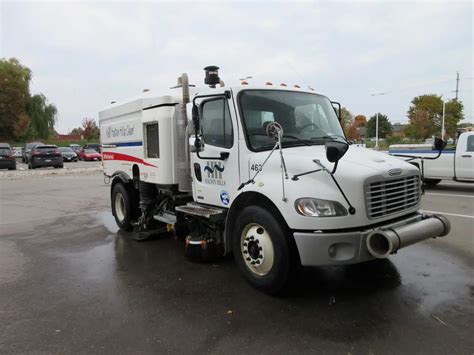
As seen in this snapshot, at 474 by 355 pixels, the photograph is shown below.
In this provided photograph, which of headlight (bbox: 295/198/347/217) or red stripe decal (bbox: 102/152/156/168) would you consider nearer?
headlight (bbox: 295/198/347/217)

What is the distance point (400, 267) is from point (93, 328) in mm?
3950

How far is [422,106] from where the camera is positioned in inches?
2202

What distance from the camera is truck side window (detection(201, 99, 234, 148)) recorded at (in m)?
5.09

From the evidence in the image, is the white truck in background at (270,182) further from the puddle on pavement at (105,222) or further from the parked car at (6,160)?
the parked car at (6,160)

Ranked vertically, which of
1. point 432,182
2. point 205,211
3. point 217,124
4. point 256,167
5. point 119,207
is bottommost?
point 432,182

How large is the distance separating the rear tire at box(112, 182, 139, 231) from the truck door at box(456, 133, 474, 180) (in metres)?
10.2

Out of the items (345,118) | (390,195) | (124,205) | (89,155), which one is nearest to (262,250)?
(390,195)

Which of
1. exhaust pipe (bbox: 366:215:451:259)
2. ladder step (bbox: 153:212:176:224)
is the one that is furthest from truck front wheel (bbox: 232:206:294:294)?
ladder step (bbox: 153:212:176:224)

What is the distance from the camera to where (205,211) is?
5.43m

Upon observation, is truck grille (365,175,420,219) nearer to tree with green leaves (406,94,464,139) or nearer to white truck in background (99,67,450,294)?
white truck in background (99,67,450,294)

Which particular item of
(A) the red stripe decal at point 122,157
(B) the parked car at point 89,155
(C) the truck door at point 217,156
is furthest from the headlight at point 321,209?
(B) the parked car at point 89,155

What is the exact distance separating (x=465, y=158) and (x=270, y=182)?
1056cm

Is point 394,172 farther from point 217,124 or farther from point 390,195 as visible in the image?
point 217,124

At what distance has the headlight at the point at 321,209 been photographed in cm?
402
